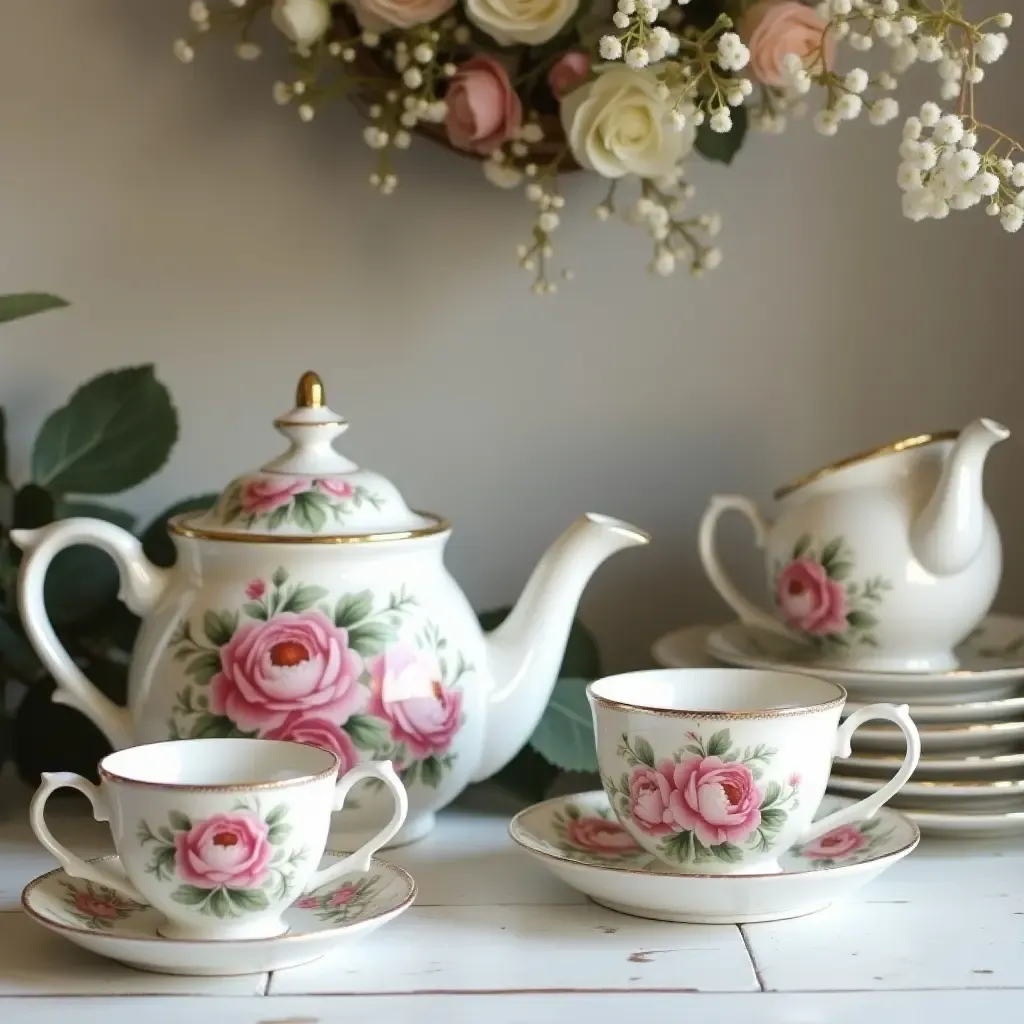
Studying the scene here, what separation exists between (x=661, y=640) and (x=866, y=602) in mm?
159

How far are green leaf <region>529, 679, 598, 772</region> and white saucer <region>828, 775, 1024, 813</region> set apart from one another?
0.47 feet

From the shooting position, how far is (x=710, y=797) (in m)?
0.70

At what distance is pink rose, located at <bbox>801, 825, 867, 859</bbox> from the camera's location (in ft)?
2.45

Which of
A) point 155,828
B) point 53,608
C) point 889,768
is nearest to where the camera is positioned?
point 155,828

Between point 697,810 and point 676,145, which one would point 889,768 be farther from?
point 676,145

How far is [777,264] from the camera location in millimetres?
1033

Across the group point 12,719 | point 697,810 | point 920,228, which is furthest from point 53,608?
point 920,228

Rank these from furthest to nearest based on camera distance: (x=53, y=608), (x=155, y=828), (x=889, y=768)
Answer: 1. (x=53, y=608)
2. (x=889, y=768)
3. (x=155, y=828)

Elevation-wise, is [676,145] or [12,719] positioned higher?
[676,145]

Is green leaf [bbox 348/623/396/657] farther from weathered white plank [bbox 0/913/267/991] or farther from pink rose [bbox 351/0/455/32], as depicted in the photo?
pink rose [bbox 351/0/455/32]

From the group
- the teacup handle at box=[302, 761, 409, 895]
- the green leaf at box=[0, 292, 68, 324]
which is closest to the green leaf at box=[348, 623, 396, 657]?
the teacup handle at box=[302, 761, 409, 895]

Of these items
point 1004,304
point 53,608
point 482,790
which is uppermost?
point 1004,304

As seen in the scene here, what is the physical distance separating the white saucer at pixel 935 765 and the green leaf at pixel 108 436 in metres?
0.46

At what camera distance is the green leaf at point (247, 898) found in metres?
0.65
